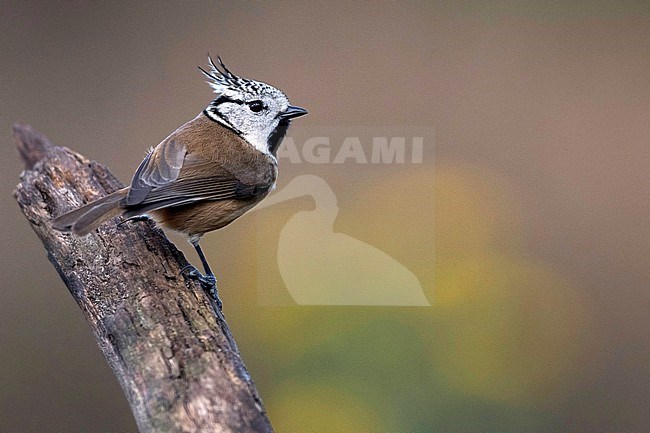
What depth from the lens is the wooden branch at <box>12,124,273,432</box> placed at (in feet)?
5.97

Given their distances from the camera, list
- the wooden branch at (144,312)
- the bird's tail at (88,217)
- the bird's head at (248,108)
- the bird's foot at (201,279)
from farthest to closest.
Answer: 1. the bird's head at (248,108)
2. the bird's foot at (201,279)
3. the bird's tail at (88,217)
4. the wooden branch at (144,312)

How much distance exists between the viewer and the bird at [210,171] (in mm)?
2449

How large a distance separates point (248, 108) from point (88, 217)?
36.1 inches

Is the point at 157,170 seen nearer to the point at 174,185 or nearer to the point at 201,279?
the point at 174,185

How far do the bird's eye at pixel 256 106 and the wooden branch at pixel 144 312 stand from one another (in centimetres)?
59

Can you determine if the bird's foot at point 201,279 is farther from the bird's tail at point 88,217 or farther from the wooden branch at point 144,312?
the bird's tail at point 88,217

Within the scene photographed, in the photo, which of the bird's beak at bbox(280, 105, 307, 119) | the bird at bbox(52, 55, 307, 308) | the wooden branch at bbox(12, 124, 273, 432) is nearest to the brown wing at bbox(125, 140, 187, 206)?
the bird at bbox(52, 55, 307, 308)

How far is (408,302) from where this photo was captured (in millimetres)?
3344

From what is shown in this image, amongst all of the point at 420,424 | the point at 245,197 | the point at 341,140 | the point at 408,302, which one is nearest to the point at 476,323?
the point at 408,302

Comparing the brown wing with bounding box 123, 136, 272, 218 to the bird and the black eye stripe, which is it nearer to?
the bird

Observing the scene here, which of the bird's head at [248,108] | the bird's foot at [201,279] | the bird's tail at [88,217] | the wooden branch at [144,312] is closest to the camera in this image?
the wooden branch at [144,312]

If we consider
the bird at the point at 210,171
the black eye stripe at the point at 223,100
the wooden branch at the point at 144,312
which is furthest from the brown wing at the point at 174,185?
the black eye stripe at the point at 223,100

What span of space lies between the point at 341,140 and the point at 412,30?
1149mm

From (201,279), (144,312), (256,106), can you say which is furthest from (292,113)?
(144,312)
